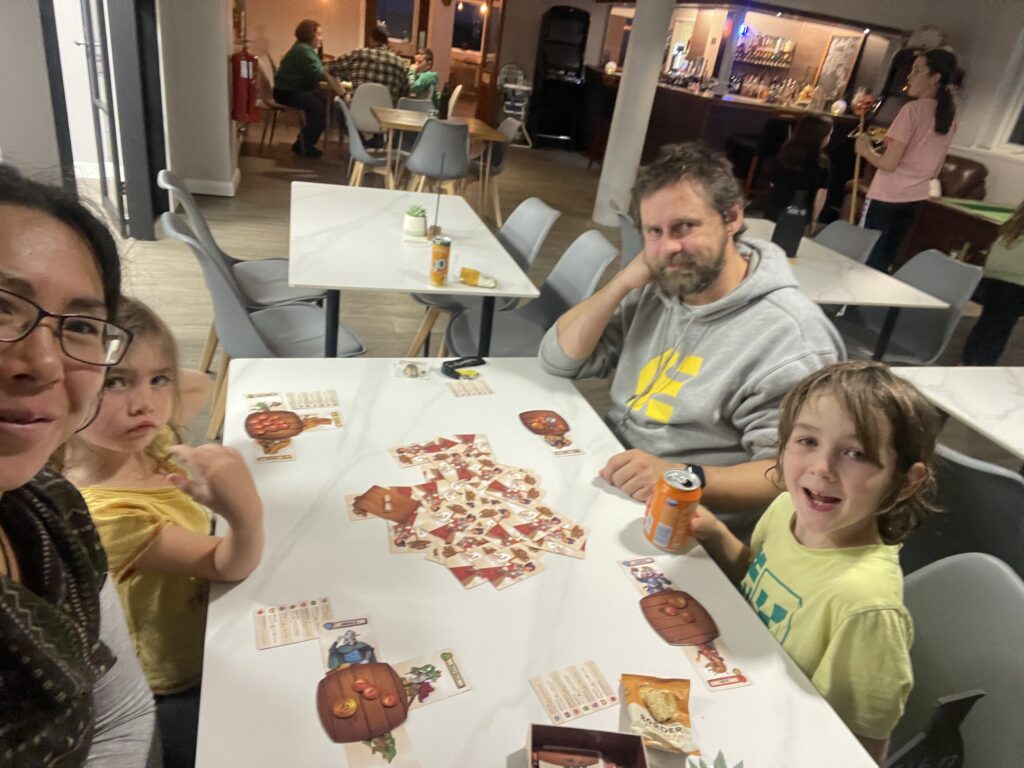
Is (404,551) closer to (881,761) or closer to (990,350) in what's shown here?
(881,761)

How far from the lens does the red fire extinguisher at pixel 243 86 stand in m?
5.32

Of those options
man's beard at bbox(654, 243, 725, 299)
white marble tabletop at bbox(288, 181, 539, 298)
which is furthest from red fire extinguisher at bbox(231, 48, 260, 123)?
man's beard at bbox(654, 243, 725, 299)

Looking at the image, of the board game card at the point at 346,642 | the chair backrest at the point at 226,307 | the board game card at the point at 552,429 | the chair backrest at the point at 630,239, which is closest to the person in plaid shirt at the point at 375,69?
the chair backrest at the point at 630,239

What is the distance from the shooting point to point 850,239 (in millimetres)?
3596

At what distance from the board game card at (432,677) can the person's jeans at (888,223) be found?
4.21 meters

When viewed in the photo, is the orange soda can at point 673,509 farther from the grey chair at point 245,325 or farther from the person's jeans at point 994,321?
the person's jeans at point 994,321

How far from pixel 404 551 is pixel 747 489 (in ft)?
2.47

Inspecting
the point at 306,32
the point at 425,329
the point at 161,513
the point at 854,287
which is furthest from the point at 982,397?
the point at 306,32

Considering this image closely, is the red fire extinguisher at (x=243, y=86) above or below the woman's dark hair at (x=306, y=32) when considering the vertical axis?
below

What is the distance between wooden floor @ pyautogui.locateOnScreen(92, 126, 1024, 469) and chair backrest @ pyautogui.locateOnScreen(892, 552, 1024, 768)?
54.3 inches

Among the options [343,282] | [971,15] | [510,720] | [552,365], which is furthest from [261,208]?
[971,15]

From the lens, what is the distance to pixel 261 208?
5.28 metres

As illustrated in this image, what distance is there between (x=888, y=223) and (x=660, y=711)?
4.33m

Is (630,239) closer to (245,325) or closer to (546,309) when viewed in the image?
(546,309)
